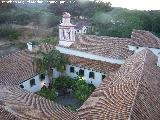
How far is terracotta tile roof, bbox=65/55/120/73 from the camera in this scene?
3747 centimetres

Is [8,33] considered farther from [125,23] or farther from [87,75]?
[87,75]

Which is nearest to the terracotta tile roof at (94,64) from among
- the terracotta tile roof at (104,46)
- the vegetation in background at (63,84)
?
the terracotta tile roof at (104,46)

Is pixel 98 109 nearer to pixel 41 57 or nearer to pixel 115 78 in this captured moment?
pixel 115 78

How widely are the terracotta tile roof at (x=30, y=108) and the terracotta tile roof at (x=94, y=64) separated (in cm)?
1118

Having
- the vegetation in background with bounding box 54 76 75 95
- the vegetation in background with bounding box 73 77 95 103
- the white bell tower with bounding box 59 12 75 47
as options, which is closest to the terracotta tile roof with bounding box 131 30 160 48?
the white bell tower with bounding box 59 12 75 47

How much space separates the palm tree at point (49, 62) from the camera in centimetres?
3759

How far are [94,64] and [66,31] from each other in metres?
6.56

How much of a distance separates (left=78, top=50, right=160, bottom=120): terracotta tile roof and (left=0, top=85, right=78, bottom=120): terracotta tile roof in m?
1.77

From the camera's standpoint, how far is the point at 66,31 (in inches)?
1639

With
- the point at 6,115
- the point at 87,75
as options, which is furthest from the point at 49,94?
the point at 6,115

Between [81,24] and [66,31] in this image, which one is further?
[81,24]

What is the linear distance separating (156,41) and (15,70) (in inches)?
722

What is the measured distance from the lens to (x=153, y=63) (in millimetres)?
34500

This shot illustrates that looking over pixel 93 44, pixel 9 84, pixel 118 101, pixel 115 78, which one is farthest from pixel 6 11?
pixel 118 101
